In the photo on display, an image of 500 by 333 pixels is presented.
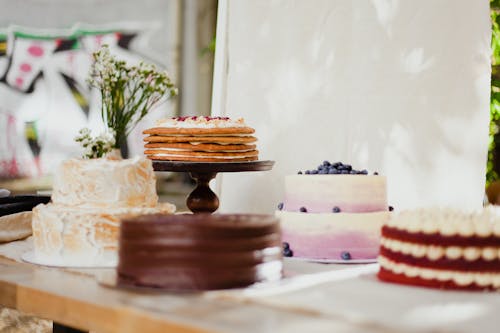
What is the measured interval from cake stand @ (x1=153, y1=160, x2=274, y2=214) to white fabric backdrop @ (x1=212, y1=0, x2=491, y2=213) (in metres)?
0.25

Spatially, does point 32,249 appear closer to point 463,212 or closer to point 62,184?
point 62,184

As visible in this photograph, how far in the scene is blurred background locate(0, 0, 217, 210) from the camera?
193 inches

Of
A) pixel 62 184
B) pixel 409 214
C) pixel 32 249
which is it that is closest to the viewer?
pixel 409 214

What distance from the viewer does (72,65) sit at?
519 centimetres

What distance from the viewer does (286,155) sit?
2.48 meters

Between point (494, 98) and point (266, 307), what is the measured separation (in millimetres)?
2606

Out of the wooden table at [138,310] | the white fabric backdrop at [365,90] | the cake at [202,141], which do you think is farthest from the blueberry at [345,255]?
the cake at [202,141]

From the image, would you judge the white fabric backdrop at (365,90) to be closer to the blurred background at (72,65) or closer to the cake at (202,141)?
the cake at (202,141)

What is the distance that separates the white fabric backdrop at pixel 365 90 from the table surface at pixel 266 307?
0.90 meters

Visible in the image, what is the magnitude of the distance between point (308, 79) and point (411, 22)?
1.35ft

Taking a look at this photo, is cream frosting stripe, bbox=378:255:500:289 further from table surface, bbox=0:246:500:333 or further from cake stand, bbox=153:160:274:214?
cake stand, bbox=153:160:274:214

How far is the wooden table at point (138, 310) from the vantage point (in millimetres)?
944

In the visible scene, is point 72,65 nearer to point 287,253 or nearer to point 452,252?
point 287,253

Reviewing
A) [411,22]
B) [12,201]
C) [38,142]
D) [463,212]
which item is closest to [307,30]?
[411,22]
